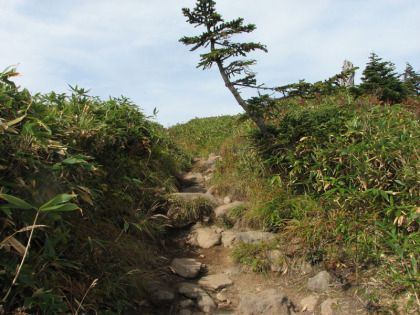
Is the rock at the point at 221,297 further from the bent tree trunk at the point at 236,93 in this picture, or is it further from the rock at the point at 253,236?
the bent tree trunk at the point at 236,93

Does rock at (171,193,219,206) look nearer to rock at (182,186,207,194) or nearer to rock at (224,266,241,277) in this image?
rock at (182,186,207,194)

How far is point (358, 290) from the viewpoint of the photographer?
2986mm

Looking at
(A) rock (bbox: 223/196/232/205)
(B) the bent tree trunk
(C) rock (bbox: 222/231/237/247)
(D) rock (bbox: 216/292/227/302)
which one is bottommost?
(D) rock (bbox: 216/292/227/302)

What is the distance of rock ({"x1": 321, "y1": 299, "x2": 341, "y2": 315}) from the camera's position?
2.88m

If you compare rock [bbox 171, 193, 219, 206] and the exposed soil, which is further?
rock [bbox 171, 193, 219, 206]

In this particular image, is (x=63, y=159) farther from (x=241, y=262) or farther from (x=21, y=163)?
(x=241, y=262)

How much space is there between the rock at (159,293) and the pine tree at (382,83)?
8243mm

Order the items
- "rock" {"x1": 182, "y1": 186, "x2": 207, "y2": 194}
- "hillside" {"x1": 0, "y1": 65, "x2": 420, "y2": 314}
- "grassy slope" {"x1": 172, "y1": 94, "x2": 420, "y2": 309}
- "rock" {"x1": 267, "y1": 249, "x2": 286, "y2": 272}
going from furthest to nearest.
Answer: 1. "rock" {"x1": 182, "y1": 186, "x2": 207, "y2": 194}
2. "rock" {"x1": 267, "y1": 249, "x2": 286, "y2": 272}
3. "grassy slope" {"x1": 172, "y1": 94, "x2": 420, "y2": 309}
4. "hillside" {"x1": 0, "y1": 65, "x2": 420, "y2": 314}

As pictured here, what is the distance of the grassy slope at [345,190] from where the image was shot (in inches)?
122

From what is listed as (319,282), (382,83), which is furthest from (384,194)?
(382,83)

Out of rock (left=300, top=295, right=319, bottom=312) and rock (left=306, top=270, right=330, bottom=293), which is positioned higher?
rock (left=306, top=270, right=330, bottom=293)

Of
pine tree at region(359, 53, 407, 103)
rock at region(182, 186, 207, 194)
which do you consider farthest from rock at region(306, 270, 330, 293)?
pine tree at region(359, 53, 407, 103)

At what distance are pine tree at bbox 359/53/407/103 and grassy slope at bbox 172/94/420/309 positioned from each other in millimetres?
4856

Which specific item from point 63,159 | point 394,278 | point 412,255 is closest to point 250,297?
point 394,278
